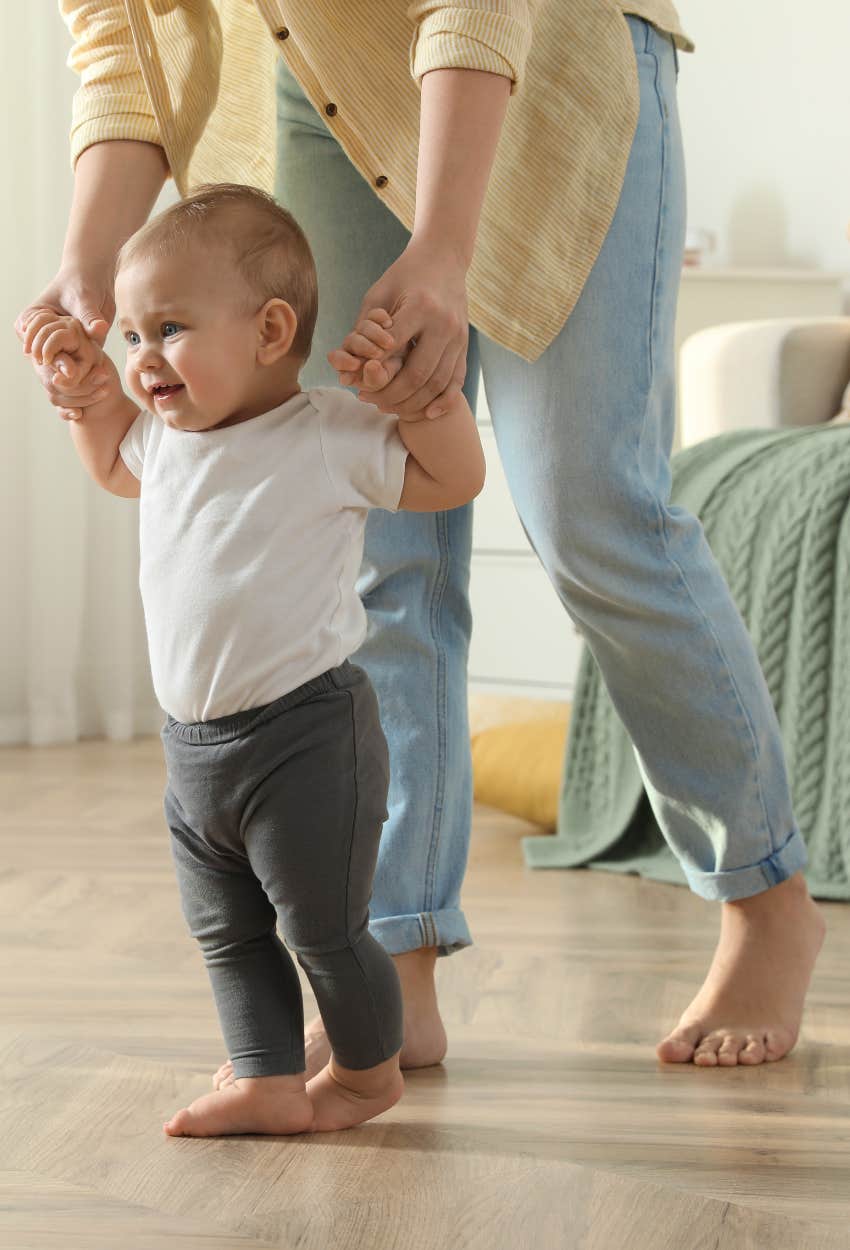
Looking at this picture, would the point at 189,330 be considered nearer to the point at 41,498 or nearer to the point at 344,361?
the point at 344,361

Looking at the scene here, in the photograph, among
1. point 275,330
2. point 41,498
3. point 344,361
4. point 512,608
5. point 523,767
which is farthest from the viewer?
point 512,608

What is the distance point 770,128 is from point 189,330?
3.17 m

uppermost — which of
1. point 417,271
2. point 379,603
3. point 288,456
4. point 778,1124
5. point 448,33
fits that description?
point 448,33

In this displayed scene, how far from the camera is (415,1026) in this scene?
3.64ft

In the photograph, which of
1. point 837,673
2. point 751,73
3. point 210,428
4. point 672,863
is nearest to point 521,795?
point 672,863

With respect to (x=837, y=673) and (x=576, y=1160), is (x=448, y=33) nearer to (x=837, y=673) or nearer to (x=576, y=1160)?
(x=576, y=1160)

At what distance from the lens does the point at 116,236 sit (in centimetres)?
Answer: 107

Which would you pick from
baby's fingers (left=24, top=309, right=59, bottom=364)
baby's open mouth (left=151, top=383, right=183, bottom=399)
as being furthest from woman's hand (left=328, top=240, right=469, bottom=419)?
baby's fingers (left=24, top=309, right=59, bottom=364)

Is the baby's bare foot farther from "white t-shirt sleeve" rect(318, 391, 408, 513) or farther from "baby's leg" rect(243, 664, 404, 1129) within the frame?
"white t-shirt sleeve" rect(318, 391, 408, 513)

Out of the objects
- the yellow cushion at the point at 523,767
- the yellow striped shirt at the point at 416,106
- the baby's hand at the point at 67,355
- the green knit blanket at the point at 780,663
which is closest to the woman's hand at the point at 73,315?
the baby's hand at the point at 67,355

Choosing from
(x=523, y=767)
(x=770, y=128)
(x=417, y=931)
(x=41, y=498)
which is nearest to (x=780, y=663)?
(x=523, y=767)

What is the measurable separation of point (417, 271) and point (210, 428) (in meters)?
0.17

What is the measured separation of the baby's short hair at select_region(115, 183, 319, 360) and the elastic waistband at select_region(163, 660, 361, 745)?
0.65 feet

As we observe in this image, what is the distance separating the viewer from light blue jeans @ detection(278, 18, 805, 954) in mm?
1076
